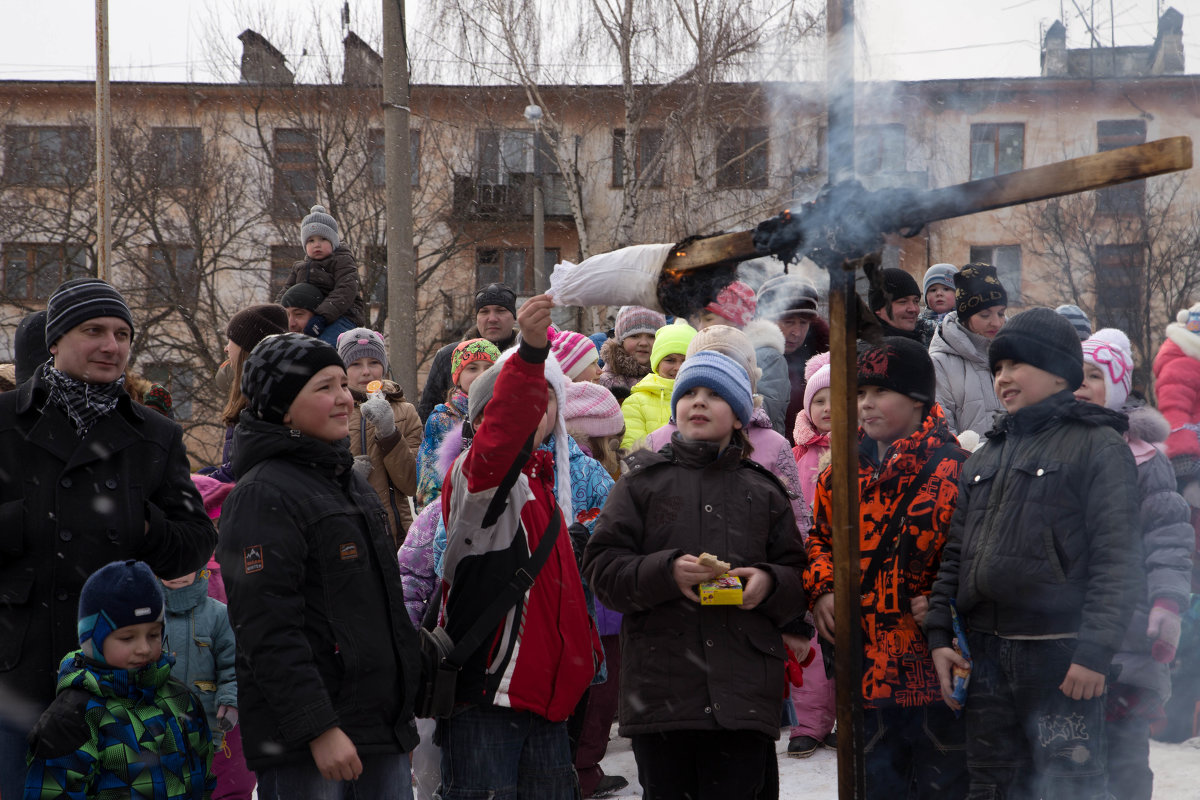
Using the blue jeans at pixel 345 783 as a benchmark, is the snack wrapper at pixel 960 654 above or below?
above

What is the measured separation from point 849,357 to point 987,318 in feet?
11.1

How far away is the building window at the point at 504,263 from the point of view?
27766mm

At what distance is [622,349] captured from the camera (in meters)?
6.64

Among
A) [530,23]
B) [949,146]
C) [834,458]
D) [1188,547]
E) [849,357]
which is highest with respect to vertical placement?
[530,23]

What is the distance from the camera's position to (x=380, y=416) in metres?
6.05

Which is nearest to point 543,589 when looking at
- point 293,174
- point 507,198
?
point 507,198

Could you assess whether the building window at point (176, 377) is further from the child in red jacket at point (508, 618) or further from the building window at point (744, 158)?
the child in red jacket at point (508, 618)

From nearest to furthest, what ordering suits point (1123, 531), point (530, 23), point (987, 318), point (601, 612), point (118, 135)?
point (1123, 531)
point (601, 612)
point (987, 318)
point (530, 23)
point (118, 135)

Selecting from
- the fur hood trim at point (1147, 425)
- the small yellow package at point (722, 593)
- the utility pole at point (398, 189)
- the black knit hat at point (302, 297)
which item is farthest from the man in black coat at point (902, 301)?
the black knit hat at point (302, 297)

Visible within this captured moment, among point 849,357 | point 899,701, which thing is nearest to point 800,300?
point 899,701

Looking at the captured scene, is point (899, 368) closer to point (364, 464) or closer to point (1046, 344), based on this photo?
point (1046, 344)

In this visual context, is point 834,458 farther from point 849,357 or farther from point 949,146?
point 949,146

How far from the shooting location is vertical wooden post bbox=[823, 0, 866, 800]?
2396 mm

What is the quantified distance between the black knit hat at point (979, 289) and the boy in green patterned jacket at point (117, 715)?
12.5ft
